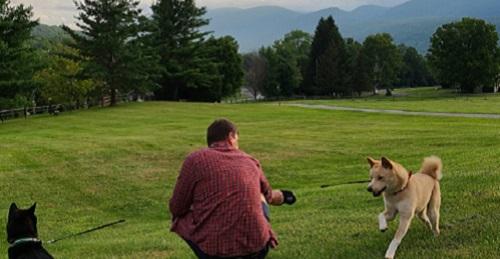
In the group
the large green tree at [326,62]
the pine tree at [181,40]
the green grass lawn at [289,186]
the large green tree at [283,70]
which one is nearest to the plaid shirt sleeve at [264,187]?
the green grass lawn at [289,186]

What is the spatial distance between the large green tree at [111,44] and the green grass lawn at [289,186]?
57.5 ft

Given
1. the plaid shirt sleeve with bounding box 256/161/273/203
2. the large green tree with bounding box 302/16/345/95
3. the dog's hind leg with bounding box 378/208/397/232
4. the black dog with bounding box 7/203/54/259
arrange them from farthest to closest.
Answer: the large green tree with bounding box 302/16/345/95, the dog's hind leg with bounding box 378/208/397/232, the black dog with bounding box 7/203/54/259, the plaid shirt sleeve with bounding box 256/161/273/203

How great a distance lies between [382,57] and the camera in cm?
10062

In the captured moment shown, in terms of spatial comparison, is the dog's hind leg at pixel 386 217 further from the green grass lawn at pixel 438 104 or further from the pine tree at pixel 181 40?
the pine tree at pixel 181 40

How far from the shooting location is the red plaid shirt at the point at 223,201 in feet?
15.2

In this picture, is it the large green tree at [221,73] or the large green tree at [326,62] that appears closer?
the large green tree at [221,73]

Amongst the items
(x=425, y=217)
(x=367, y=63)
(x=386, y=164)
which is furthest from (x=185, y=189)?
(x=367, y=63)

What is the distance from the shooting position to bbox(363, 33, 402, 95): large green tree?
99.1 m

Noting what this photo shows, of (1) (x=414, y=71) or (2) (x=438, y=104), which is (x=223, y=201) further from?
(1) (x=414, y=71)

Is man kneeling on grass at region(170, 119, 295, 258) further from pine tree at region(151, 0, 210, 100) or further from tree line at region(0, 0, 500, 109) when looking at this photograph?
pine tree at region(151, 0, 210, 100)

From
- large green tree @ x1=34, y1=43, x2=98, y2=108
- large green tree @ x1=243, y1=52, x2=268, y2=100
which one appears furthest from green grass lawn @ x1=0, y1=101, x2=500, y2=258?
large green tree @ x1=243, y1=52, x2=268, y2=100

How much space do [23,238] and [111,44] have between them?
47.8 meters

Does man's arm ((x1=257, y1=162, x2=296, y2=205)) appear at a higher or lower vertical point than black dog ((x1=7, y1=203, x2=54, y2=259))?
higher

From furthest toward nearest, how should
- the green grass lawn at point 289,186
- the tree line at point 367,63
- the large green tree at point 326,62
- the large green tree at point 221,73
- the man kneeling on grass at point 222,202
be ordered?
the large green tree at point 326,62 < the tree line at point 367,63 < the large green tree at point 221,73 < the green grass lawn at point 289,186 < the man kneeling on grass at point 222,202
